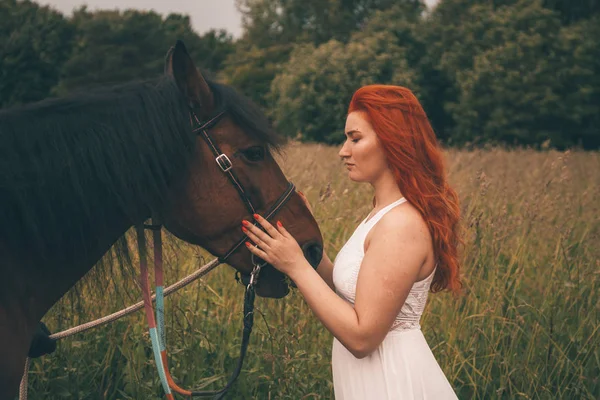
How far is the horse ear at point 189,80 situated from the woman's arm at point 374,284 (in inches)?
23.5

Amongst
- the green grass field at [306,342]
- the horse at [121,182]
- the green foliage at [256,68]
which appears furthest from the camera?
the green foliage at [256,68]

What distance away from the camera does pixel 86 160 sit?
183 centimetres

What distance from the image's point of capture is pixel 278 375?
3.04 meters

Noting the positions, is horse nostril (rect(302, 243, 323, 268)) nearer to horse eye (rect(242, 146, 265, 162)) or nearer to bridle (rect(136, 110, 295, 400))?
bridle (rect(136, 110, 295, 400))

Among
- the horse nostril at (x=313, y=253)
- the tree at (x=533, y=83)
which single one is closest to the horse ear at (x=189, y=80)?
the horse nostril at (x=313, y=253)

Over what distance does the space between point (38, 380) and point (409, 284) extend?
214 cm

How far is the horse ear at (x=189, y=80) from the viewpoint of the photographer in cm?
190

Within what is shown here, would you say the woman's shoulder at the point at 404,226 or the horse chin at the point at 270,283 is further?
the horse chin at the point at 270,283

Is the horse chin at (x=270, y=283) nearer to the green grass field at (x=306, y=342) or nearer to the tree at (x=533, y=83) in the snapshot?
the green grass field at (x=306, y=342)

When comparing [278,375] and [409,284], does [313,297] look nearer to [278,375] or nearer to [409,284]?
[409,284]

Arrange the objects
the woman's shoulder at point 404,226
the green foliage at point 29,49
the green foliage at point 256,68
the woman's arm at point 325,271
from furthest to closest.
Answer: the green foliage at point 256,68 < the green foliage at point 29,49 < the woman's arm at point 325,271 < the woman's shoulder at point 404,226

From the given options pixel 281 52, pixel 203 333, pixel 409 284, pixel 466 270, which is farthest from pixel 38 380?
pixel 281 52

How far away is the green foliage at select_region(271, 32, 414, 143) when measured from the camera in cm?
2817

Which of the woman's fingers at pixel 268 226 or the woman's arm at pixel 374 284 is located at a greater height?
the woman's fingers at pixel 268 226
